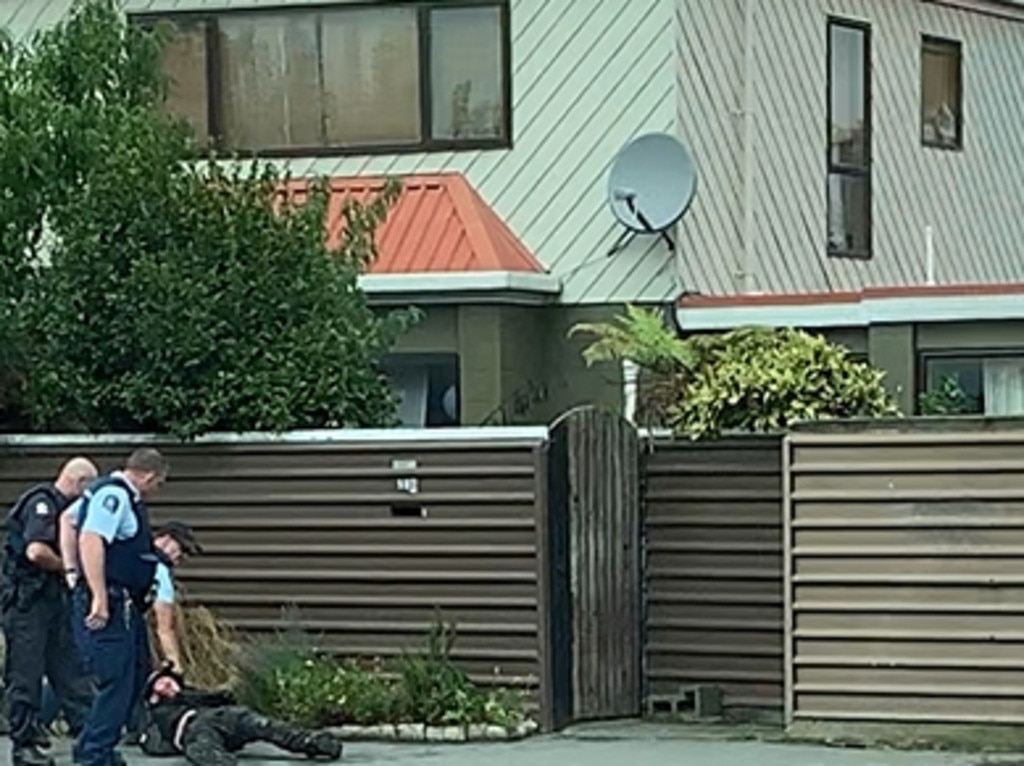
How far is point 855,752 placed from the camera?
14.5m

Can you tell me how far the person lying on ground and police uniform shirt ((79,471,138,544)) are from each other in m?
1.21

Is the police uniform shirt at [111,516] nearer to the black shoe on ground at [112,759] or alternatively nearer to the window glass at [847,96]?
the black shoe on ground at [112,759]

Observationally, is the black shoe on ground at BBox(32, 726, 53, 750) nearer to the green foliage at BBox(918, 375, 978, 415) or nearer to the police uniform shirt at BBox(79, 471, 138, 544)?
the police uniform shirt at BBox(79, 471, 138, 544)

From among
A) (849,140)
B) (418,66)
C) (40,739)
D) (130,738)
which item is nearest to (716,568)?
(130,738)

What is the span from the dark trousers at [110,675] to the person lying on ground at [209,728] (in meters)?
0.68

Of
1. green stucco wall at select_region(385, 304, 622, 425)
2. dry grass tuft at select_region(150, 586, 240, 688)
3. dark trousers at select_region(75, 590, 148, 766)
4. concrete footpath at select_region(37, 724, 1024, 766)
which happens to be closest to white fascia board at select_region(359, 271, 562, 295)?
green stucco wall at select_region(385, 304, 622, 425)

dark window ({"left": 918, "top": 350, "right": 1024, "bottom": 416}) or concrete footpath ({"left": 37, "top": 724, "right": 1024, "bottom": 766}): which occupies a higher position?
dark window ({"left": 918, "top": 350, "right": 1024, "bottom": 416})

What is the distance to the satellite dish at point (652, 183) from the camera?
754 inches

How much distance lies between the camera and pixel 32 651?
14.0 metres

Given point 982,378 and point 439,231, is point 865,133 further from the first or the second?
point 439,231

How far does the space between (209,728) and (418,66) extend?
27.7 feet

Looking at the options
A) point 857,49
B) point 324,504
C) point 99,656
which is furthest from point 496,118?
point 99,656

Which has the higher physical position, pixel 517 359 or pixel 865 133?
pixel 865 133

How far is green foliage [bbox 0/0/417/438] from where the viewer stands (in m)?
16.2
